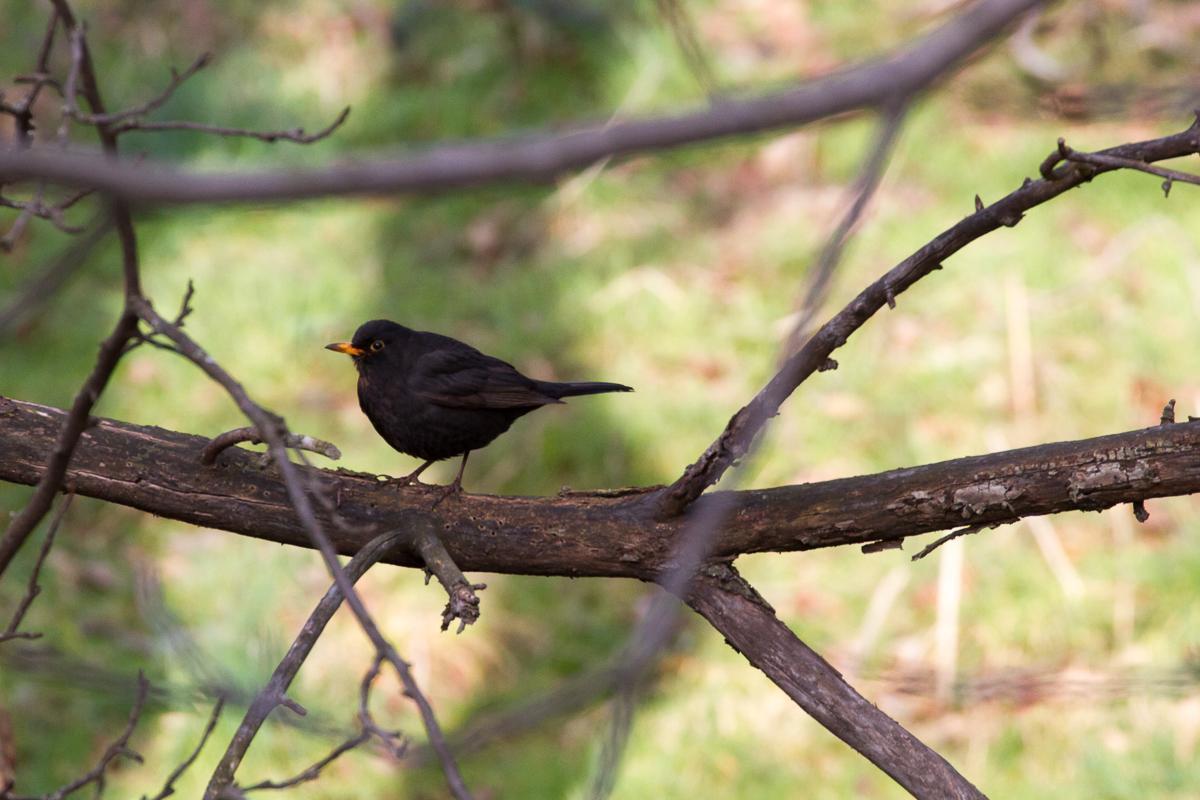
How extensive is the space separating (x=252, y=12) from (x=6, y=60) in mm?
1727

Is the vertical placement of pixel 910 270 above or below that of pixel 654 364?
below

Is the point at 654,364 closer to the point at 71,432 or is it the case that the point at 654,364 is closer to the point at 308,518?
the point at 71,432

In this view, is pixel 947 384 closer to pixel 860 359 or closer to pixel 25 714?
pixel 860 359

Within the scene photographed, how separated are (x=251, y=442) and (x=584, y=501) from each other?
2.50 ft

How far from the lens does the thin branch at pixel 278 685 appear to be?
2211mm

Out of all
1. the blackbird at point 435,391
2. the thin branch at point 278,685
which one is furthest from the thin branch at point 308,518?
the blackbird at point 435,391

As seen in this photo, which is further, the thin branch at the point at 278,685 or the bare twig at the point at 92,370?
the thin branch at the point at 278,685

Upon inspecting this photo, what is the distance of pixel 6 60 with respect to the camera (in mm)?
9000

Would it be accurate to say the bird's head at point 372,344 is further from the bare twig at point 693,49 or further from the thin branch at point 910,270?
the bare twig at point 693,49

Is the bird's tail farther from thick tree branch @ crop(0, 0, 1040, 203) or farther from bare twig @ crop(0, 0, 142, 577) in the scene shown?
thick tree branch @ crop(0, 0, 1040, 203)

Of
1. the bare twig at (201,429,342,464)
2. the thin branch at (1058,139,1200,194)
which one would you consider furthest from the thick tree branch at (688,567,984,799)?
the thin branch at (1058,139,1200,194)

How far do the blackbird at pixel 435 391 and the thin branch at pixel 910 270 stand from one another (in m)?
1.33

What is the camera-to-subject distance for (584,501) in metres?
3.04

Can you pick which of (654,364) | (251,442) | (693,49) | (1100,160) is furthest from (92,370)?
(654,364)
